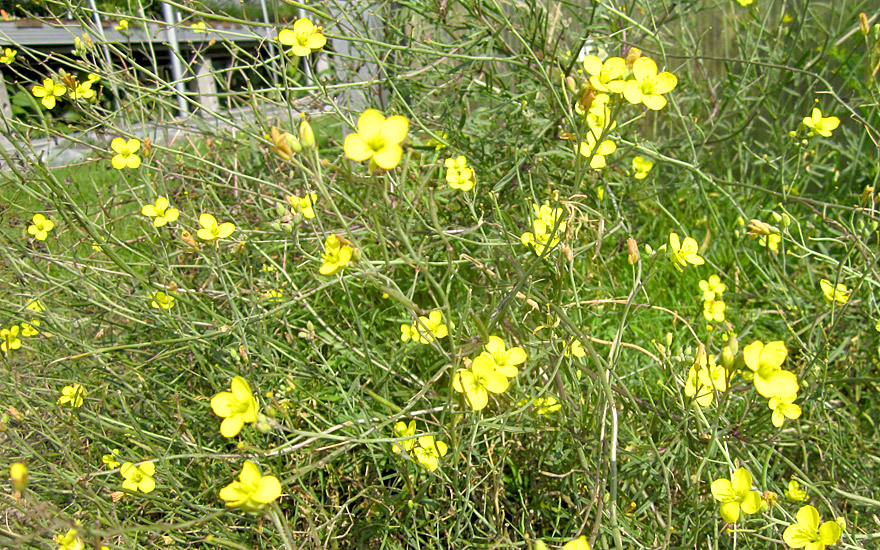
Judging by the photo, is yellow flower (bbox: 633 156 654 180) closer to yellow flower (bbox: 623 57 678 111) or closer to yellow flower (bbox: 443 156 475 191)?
yellow flower (bbox: 443 156 475 191)

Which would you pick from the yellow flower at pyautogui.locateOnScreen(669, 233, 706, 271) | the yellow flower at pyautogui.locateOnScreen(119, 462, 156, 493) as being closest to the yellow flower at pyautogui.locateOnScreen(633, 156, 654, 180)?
the yellow flower at pyautogui.locateOnScreen(669, 233, 706, 271)

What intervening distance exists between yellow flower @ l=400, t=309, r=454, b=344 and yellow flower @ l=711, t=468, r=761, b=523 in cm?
55

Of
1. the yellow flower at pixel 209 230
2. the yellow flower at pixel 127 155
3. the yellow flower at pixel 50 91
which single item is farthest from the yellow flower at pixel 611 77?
the yellow flower at pixel 50 91

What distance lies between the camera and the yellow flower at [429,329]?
45.2 inches

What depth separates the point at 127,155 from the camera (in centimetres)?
167

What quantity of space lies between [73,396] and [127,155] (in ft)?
2.20

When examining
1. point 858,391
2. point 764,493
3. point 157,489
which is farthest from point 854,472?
point 157,489

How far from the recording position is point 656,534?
47.6 inches

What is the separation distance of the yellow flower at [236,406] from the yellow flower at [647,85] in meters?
0.83

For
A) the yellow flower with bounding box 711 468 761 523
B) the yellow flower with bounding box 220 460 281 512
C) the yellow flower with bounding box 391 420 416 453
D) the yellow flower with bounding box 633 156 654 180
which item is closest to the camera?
the yellow flower with bounding box 220 460 281 512

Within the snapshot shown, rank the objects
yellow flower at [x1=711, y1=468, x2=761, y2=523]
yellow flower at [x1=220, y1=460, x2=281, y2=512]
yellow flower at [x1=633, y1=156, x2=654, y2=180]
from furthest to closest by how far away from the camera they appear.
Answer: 1. yellow flower at [x1=633, y1=156, x2=654, y2=180]
2. yellow flower at [x1=711, y1=468, x2=761, y2=523]
3. yellow flower at [x1=220, y1=460, x2=281, y2=512]

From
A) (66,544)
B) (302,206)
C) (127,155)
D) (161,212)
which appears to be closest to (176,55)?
(127,155)

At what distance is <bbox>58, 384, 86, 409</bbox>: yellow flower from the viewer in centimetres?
149

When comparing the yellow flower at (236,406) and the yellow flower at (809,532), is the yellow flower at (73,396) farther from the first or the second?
the yellow flower at (809,532)
